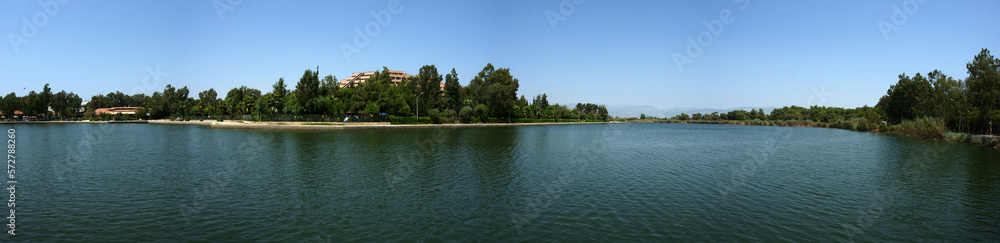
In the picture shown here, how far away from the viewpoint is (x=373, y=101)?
285 feet

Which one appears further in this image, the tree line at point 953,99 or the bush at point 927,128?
the bush at point 927,128

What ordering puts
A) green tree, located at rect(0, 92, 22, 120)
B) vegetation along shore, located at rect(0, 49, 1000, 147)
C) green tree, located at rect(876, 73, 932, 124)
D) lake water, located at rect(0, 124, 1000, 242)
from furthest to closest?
1. green tree, located at rect(0, 92, 22, 120)
2. green tree, located at rect(876, 73, 932, 124)
3. vegetation along shore, located at rect(0, 49, 1000, 147)
4. lake water, located at rect(0, 124, 1000, 242)

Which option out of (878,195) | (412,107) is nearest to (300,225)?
(878,195)

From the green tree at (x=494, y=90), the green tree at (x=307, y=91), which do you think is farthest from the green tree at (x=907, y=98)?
the green tree at (x=307, y=91)

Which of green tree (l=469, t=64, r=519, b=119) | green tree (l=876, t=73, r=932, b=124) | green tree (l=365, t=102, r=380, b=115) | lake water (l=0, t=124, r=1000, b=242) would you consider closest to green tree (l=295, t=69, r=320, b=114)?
green tree (l=365, t=102, r=380, b=115)

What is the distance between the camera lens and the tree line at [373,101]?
80.4 metres

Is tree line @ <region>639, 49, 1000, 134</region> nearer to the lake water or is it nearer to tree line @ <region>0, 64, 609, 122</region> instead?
the lake water

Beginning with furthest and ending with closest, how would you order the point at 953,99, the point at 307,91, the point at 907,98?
the point at 307,91, the point at 907,98, the point at 953,99

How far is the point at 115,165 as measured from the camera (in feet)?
66.8

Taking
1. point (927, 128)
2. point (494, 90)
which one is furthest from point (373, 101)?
point (927, 128)

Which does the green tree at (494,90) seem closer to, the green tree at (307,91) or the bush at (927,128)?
the green tree at (307,91)

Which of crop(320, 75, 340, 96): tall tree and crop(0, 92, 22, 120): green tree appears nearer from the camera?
crop(320, 75, 340, 96): tall tree

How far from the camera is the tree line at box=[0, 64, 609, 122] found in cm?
8044

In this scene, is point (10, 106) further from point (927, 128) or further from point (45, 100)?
point (927, 128)
